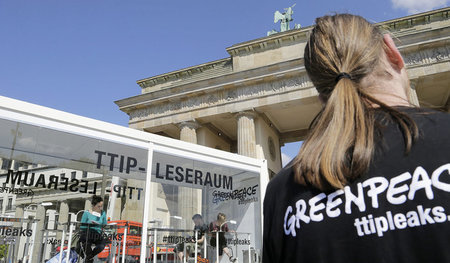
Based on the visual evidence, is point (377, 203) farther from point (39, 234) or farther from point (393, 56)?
point (39, 234)

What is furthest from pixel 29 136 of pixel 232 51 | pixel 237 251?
pixel 232 51

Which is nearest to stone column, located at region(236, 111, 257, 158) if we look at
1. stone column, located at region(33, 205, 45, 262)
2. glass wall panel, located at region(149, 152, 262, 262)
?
glass wall panel, located at region(149, 152, 262, 262)

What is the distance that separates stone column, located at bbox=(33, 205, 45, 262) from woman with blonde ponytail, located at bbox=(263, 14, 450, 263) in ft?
12.8

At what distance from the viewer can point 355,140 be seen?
3.35 ft

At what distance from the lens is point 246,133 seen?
67.2 feet

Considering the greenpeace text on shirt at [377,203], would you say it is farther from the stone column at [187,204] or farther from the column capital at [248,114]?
the column capital at [248,114]

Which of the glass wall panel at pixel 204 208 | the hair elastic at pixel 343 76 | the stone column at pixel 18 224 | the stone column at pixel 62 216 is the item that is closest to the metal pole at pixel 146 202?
the glass wall panel at pixel 204 208

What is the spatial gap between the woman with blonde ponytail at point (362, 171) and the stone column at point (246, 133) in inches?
745

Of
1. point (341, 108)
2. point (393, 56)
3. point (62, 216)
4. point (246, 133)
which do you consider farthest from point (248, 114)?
point (341, 108)

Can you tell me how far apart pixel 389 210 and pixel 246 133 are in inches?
771

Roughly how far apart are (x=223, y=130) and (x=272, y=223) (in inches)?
942

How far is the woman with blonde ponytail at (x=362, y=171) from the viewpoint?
0.86 meters

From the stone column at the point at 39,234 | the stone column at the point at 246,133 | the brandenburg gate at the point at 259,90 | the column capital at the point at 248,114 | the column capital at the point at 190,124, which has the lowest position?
the stone column at the point at 39,234

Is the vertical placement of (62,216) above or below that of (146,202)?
below
